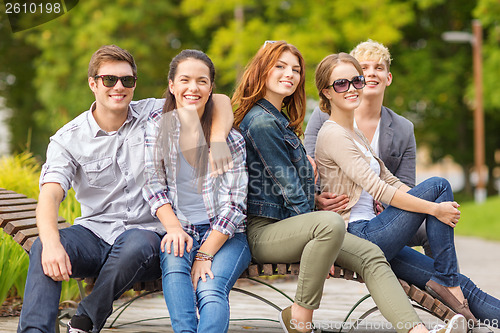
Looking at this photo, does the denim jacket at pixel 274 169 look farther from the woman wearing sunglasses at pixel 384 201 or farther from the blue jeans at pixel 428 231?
the blue jeans at pixel 428 231

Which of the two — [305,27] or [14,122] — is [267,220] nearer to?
[305,27]

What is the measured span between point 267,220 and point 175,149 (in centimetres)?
64

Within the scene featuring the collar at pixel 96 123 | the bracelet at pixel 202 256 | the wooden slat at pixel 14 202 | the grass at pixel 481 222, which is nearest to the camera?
the bracelet at pixel 202 256

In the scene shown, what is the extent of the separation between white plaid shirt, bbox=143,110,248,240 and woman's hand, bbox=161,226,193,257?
146 mm

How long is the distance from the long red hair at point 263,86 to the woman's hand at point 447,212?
88cm

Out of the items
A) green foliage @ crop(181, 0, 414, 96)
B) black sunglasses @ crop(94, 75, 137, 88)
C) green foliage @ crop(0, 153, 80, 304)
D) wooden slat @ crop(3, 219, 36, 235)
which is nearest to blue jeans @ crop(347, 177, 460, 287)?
black sunglasses @ crop(94, 75, 137, 88)

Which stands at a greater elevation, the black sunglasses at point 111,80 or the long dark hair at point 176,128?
the black sunglasses at point 111,80

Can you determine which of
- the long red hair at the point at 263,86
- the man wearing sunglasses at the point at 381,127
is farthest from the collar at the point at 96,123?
the man wearing sunglasses at the point at 381,127

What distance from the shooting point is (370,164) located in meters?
3.86

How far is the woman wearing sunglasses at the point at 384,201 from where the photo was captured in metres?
3.51

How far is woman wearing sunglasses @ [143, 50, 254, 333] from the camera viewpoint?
3.23 meters

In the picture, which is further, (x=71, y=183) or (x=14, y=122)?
(x=14, y=122)

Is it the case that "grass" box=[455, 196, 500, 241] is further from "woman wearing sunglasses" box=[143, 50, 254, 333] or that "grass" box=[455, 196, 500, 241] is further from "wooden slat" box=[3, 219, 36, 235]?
"wooden slat" box=[3, 219, 36, 235]

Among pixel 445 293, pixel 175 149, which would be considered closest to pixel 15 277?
pixel 175 149
